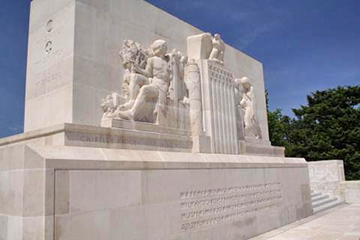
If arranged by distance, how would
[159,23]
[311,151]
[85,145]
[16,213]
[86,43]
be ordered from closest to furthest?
[16,213] → [85,145] → [86,43] → [159,23] → [311,151]

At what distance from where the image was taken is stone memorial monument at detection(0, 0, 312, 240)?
15.5ft

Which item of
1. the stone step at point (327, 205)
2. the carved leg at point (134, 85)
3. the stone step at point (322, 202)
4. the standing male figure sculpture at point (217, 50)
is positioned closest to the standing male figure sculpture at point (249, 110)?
the standing male figure sculpture at point (217, 50)

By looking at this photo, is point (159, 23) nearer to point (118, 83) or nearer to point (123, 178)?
point (118, 83)

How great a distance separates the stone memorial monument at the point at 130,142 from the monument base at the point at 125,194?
0.02 metres

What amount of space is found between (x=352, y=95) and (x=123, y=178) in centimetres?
2876

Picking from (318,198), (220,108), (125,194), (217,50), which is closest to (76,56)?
(125,194)

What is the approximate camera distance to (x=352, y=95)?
2939 centimetres

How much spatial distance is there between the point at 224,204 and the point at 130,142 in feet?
8.76

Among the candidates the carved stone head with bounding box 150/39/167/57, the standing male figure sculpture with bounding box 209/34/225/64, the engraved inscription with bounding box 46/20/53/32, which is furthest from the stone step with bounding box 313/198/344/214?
the engraved inscription with bounding box 46/20/53/32

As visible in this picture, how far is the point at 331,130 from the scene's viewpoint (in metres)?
28.5

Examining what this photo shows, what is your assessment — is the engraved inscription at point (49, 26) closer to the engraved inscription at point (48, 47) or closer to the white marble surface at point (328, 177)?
the engraved inscription at point (48, 47)

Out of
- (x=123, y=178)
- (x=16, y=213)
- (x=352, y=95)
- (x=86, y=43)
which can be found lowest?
(x=16, y=213)

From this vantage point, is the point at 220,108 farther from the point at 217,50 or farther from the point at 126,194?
the point at 126,194

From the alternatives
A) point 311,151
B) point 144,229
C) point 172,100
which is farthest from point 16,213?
point 311,151
